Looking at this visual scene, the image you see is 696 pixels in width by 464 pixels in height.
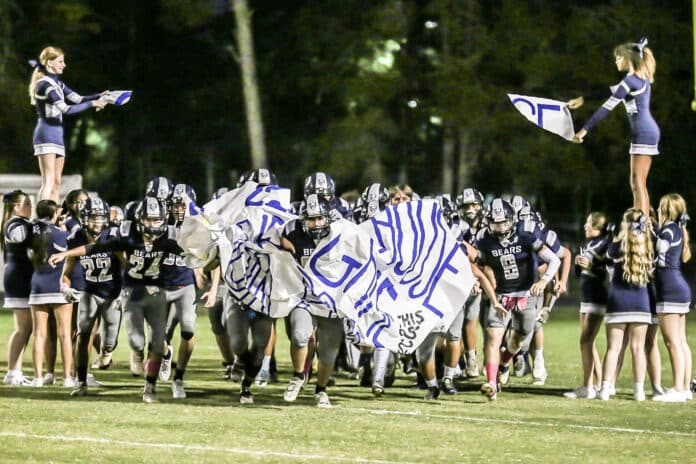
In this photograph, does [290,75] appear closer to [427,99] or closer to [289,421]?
[427,99]

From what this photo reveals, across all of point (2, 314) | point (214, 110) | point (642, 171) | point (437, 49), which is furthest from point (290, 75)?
point (642, 171)

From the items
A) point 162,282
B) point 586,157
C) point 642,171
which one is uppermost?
point 586,157

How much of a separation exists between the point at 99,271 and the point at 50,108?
266cm

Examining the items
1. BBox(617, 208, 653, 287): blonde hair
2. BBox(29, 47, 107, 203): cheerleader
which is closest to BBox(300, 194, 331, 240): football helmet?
BBox(617, 208, 653, 287): blonde hair

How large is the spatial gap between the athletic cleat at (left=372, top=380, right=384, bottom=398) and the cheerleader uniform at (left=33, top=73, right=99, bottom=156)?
4.76 meters

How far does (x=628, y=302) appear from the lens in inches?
547

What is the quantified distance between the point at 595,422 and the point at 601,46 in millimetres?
→ 20853

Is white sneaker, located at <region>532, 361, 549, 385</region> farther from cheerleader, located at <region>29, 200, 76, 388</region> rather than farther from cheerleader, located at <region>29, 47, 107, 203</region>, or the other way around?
cheerleader, located at <region>29, 47, 107, 203</region>

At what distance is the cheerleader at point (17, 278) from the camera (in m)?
14.4

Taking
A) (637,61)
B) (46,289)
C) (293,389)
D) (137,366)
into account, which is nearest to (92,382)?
(137,366)

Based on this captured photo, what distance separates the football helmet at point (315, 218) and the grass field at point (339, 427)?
160cm

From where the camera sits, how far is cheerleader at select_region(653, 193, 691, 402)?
14.0 meters

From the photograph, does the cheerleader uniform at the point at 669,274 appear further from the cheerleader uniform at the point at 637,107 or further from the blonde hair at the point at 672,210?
the cheerleader uniform at the point at 637,107

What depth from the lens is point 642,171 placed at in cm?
1465
